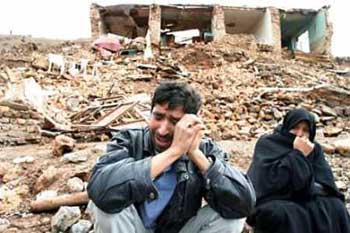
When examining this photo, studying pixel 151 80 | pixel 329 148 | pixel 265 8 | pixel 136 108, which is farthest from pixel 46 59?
pixel 329 148

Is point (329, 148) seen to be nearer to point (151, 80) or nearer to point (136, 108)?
point (136, 108)

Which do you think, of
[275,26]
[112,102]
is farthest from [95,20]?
[112,102]

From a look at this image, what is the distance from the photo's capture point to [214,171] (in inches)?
69.4

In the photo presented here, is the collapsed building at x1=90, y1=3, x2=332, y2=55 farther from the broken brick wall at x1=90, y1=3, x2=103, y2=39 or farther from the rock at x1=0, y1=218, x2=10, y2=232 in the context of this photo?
the rock at x1=0, y1=218, x2=10, y2=232

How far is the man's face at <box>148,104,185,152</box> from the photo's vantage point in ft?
5.99

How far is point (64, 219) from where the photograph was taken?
2697mm

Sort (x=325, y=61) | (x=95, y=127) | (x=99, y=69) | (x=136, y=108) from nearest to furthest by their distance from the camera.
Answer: (x=95, y=127), (x=136, y=108), (x=99, y=69), (x=325, y=61)

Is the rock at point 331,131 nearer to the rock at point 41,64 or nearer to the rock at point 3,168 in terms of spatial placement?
the rock at point 3,168

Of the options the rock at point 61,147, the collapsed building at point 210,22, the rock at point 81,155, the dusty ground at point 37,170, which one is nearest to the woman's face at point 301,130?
the dusty ground at point 37,170

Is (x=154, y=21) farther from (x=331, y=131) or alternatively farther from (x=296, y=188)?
(x=296, y=188)

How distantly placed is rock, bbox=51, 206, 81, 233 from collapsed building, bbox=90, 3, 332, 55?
1159cm

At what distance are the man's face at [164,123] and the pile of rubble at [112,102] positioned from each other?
42.0 inches

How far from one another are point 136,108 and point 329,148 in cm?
266

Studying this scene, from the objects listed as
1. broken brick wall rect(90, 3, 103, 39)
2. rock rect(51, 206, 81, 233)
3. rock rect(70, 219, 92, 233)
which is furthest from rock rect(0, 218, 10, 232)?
broken brick wall rect(90, 3, 103, 39)
